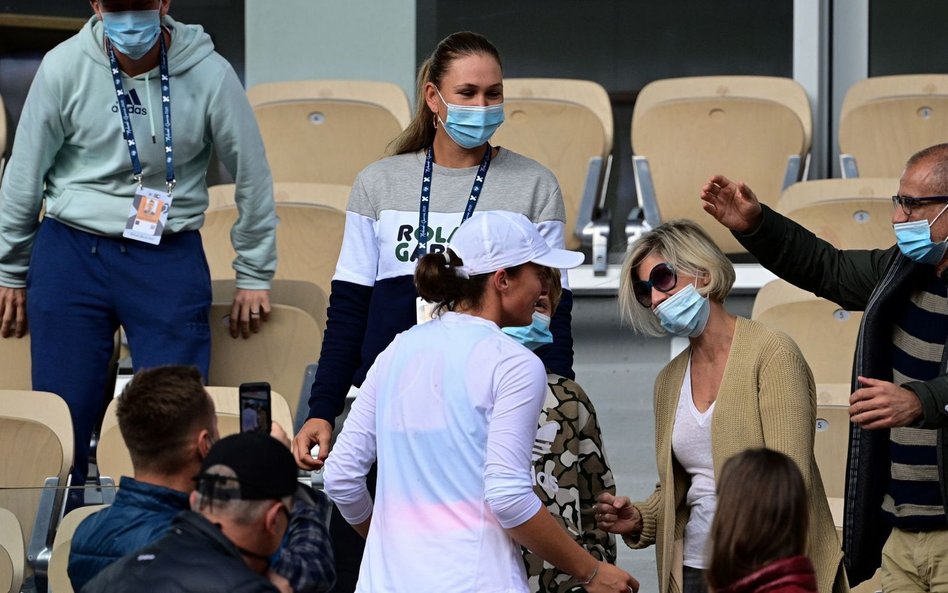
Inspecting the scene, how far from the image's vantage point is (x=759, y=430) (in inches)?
123

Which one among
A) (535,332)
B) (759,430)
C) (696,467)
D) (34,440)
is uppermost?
(535,332)

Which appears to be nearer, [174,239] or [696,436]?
[696,436]

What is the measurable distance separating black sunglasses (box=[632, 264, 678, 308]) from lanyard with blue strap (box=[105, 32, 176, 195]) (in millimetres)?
1523

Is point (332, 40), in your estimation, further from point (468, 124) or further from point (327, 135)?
point (468, 124)

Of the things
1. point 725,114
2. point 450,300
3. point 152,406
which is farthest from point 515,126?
point 152,406

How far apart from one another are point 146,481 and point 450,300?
2.06ft

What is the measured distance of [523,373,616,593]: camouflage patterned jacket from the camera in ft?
9.78

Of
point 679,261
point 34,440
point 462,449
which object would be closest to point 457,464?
point 462,449

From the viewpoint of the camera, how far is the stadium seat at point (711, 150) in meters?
6.26

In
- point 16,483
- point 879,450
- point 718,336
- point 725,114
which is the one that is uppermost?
point 725,114

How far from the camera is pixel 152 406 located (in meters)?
2.37

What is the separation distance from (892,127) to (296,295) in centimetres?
288

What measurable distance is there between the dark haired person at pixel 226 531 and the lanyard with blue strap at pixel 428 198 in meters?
1.21

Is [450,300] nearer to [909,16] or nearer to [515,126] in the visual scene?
[515,126]
